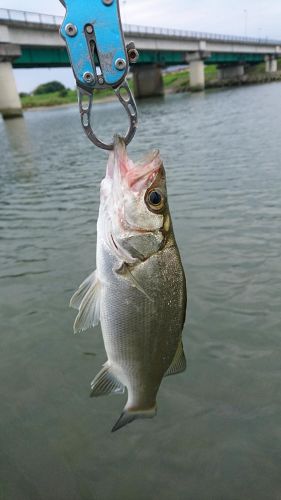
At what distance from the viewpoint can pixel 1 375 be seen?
5297mm

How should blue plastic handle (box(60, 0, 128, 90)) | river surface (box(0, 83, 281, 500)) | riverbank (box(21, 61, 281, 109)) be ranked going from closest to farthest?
blue plastic handle (box(60, 0, 128, 90)), river surface (box(0, 83, 281, 500)), riverbank (box(21, 61, 281, 109))

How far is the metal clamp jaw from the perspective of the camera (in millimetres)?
2604

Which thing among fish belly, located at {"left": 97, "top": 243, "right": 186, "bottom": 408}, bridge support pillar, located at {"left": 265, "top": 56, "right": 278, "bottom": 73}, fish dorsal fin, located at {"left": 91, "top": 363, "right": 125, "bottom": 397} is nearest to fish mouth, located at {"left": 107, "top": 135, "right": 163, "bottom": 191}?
fish belly, located at {"left": 97, "top": 243, "right": 186, "bottom": 408}

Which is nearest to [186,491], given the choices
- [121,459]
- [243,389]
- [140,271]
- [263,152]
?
[121,459]

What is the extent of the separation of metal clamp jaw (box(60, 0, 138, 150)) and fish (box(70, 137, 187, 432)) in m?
0.34

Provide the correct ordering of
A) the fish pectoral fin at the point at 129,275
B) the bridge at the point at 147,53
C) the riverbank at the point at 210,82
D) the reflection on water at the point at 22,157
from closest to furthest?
1. the fish pectoral fin at the point at 129,275
2. the reflection on water at the point at 22,157
3. the bridge at the point at 147,53
4. the riverbank at the point at 210,82

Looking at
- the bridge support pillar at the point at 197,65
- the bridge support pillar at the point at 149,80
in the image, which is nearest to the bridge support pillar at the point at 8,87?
the bridge support pillar at the point at 149,80

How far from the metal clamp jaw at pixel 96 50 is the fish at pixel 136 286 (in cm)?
34

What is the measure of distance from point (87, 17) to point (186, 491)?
3.92 meters

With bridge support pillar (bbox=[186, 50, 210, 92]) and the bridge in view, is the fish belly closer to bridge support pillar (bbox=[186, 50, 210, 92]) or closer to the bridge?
the bridge

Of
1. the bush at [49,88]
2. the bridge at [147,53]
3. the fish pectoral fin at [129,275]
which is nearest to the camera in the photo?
the fish pectoral fin at [129,275]

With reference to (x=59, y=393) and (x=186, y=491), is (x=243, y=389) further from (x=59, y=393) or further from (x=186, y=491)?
(x=59, y=393)

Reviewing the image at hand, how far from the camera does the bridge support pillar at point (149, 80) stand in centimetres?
8388

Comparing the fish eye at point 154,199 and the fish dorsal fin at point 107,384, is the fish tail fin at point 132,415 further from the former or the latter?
the fish eye at point 154,199
